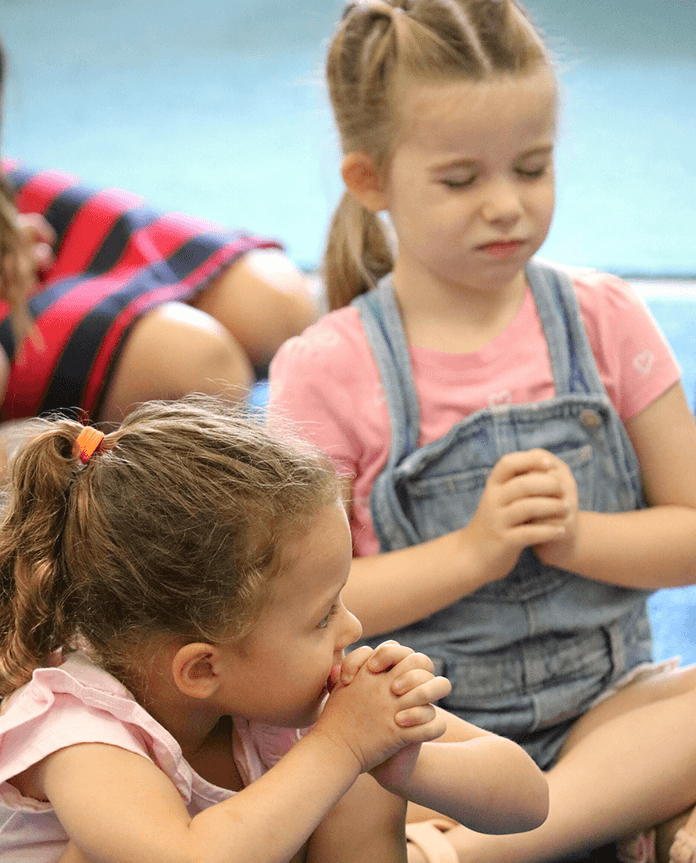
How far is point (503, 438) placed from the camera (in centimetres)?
90

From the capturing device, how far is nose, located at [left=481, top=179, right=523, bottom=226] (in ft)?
2.79

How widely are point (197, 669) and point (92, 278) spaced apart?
3.45ft

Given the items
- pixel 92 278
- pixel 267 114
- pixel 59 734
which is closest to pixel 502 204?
pixel 59 734

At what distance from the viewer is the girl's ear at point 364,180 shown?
3.06ft

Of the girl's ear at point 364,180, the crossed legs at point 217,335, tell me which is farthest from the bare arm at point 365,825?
the crossed legs at point 217,335

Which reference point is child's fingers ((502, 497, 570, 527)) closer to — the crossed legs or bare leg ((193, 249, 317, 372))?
the crossed legs

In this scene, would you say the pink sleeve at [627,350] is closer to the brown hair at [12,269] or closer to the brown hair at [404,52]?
the brown hair at [404,52]

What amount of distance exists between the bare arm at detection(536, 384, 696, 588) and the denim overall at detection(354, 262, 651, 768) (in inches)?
1.1

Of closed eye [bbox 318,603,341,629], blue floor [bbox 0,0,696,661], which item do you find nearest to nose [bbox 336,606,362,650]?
closed eye [bbox 318,603,341,629]

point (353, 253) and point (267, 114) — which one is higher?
point (267, 114)

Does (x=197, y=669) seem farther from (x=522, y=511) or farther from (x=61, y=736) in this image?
(x=522, y=511)

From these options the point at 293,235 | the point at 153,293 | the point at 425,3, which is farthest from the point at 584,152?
the point at 425,3

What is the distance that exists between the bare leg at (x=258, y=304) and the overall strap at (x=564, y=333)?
2.23 ft

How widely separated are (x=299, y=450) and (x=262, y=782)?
0.19 m
